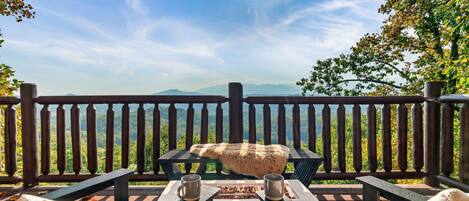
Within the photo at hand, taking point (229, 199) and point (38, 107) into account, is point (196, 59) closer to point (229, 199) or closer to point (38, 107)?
point (38, 107)

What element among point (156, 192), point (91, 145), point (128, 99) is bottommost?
point (156, 192)

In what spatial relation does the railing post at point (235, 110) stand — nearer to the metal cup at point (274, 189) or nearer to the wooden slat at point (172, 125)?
the wooden slat at point (172, 125)

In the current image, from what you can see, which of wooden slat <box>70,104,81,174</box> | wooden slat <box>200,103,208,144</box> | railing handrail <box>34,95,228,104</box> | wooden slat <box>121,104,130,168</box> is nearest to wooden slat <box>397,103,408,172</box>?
railing handrail <box>34,95,228,104</box>

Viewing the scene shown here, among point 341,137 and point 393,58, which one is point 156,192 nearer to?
point 341,137

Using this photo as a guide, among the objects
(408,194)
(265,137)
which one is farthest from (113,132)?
(408,194)

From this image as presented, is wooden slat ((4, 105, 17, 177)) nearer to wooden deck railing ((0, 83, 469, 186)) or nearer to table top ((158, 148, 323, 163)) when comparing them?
wooden deck railing ((0, 83, 469, 186))

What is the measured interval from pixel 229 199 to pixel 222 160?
0.87 metres

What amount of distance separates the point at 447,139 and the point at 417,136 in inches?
9.6

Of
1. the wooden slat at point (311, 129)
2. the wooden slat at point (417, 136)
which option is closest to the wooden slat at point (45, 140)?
the wooden slat at point (311, 129)

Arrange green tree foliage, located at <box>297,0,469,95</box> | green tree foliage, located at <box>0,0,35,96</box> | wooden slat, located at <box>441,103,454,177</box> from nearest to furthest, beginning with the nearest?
wooden slat, located at <box>441,103,454,177</box> < green tree foliage, located at <box>0,0,35,96</box> < green tree foliage, located at <box>297,0,469,95</box>

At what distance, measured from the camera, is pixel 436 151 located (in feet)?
10.4

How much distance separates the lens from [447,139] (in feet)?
10.0

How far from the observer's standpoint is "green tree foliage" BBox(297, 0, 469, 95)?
1025cm

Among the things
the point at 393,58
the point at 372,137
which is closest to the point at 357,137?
the point at 372,137
